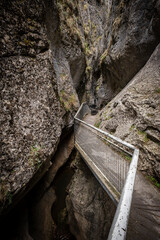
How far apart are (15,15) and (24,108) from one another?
2650 millimetres

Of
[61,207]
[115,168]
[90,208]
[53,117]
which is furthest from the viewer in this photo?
[61,207]

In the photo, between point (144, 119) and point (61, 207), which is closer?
point (144, 119)

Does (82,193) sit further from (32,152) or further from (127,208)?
(127,208)

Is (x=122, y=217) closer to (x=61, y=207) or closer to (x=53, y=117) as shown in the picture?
(x=53, y=117)

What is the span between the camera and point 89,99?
843 inches

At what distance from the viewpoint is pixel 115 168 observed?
8.62 ft

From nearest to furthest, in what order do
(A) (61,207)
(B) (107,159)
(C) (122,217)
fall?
1. (C) (122,217)
2. (B) (107,159)
3. (A) (61,207)

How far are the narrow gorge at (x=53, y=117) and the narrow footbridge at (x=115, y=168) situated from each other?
888mm

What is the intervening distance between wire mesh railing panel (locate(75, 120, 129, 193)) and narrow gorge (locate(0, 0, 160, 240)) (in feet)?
2.82

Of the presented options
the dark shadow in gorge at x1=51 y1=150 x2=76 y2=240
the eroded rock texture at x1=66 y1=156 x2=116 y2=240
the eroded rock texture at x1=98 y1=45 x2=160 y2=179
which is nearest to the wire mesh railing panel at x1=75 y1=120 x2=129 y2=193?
the eroded rock texture at x1=98 y1=45 x2=160 y2=179

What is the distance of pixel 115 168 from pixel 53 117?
2.65 m

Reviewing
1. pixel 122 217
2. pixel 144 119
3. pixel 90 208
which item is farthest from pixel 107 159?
pixel 90 208

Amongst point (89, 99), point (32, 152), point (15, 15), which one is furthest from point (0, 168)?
point (89, 99)

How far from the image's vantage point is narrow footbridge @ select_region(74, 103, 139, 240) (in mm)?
964
